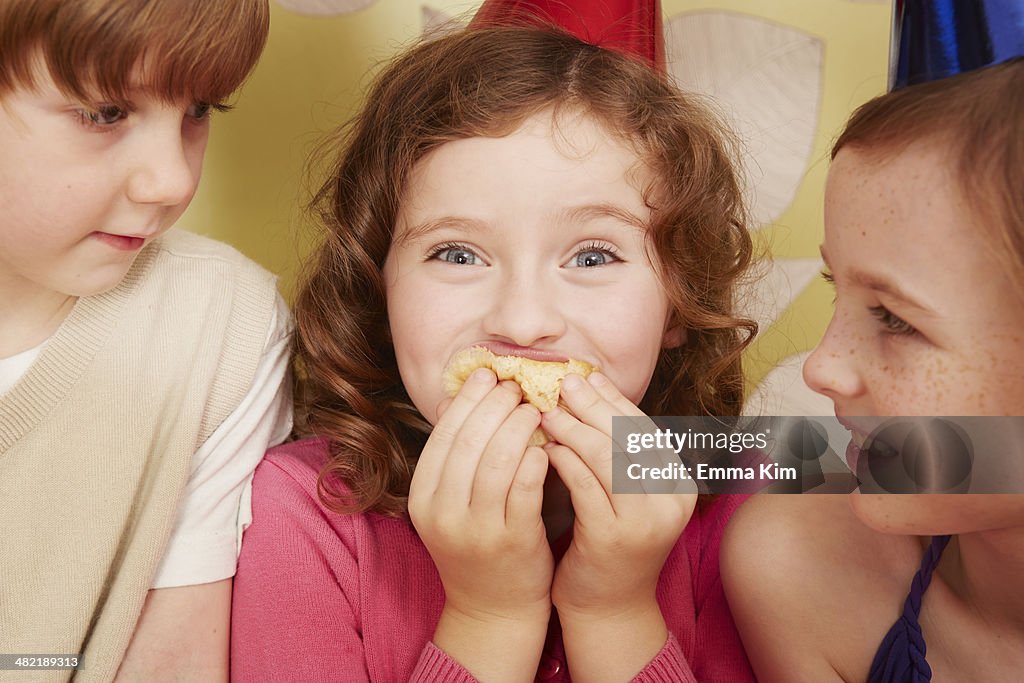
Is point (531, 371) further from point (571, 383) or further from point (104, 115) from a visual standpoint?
point (104, 115)

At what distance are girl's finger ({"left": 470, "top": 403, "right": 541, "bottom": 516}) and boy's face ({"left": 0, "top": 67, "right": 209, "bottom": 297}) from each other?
0.41 m

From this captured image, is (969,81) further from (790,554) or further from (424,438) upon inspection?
(424,438)

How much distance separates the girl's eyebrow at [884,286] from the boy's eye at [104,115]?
0.71m

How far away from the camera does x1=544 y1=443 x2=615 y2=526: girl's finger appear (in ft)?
3.52

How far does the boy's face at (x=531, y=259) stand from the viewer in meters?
1.12

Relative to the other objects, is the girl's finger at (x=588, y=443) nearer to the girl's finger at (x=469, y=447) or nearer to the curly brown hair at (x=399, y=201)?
the girl's finger at (x=469, y=447)

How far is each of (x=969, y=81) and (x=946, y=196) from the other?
99 mm

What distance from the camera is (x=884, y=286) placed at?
0.90 metres

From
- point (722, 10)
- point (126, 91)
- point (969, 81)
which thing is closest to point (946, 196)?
point (969, 81)

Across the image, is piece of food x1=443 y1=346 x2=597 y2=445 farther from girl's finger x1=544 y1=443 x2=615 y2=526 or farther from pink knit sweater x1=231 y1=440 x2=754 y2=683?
pink knit sweater x1=231 y1=440 x2=754 y2=683

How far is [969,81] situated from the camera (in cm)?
87

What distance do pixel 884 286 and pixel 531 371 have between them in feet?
1.21

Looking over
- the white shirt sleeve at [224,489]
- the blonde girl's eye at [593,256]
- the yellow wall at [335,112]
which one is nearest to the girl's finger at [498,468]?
the blonde girl's eye at [593,256]

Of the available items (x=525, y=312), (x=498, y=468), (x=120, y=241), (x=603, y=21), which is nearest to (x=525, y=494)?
(x=498, y=468)
